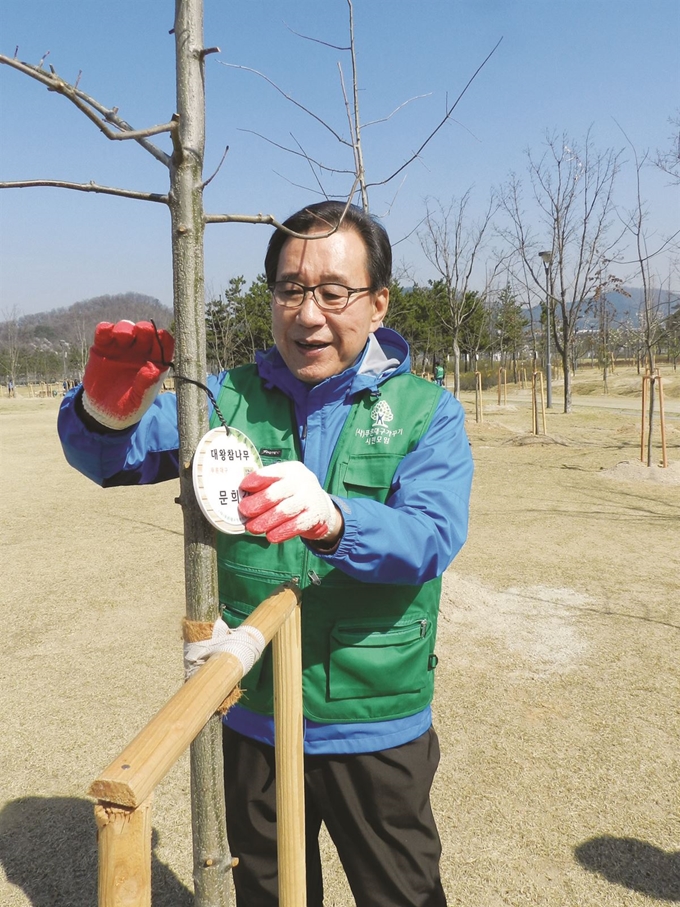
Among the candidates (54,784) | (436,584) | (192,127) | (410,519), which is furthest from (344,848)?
(54,784)

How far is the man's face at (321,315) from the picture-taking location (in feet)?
5.26

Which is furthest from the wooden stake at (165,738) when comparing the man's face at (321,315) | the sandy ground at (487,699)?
the sandy ground at (487,699)

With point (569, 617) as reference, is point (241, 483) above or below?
above

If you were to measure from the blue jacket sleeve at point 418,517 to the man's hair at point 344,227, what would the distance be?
36 centimetres

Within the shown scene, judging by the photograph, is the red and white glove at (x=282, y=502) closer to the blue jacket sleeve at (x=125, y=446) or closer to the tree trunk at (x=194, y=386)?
the tree trunk at (x=194, y=386)

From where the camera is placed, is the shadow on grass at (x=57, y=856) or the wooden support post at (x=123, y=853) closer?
the wooden support post at (x=123, y=853)

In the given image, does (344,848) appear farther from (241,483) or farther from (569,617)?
(569,617)

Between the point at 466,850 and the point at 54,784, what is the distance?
185cm

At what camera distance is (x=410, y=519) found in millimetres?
1397

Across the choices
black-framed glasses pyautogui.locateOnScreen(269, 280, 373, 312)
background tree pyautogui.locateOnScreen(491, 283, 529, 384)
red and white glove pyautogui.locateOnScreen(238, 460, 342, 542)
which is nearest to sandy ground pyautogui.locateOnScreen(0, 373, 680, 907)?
red and white glove pyautogui.locateOnScreen(238, 460, 342, 542)

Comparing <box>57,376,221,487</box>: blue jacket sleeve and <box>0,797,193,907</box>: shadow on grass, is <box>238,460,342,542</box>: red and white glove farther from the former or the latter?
<box>0,797,193,907</box>: shadow on grass

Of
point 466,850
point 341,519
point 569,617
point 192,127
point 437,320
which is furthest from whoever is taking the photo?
point 437,320

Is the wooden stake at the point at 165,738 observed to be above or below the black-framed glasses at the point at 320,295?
below

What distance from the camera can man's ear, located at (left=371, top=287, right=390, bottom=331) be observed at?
1.77 meters
